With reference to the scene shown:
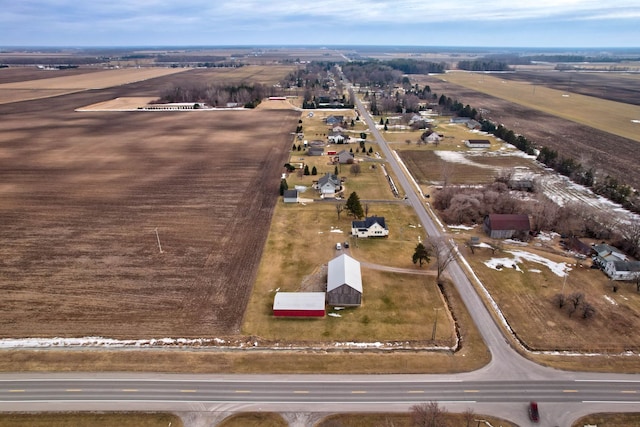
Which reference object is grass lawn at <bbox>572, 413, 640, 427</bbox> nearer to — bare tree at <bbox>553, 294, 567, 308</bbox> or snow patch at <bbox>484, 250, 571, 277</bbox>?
bare tree at <bbox>553, 294, 567, 308</bbox>

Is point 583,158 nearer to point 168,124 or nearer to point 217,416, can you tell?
point 217,416

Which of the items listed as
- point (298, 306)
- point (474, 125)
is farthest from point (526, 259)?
point (474, 125)

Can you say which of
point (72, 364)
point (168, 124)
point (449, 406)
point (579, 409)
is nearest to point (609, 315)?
point (579, 409)

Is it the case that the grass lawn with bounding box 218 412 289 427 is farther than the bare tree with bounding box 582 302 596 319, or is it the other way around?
the bare tree with bounding box 582 302 596 319

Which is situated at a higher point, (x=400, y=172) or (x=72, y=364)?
(x=400, y=172)

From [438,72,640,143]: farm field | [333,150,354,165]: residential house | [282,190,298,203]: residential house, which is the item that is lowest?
[282,190,298,203]: residential house

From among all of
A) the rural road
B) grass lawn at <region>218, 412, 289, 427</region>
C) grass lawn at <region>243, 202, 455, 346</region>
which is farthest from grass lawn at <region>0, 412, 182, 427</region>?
grass lawn at <region>243, 202, 455, 346</region>

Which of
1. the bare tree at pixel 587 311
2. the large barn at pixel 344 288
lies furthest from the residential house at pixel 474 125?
the large barn at pixel 344 288

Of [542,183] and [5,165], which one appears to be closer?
[542,183]
